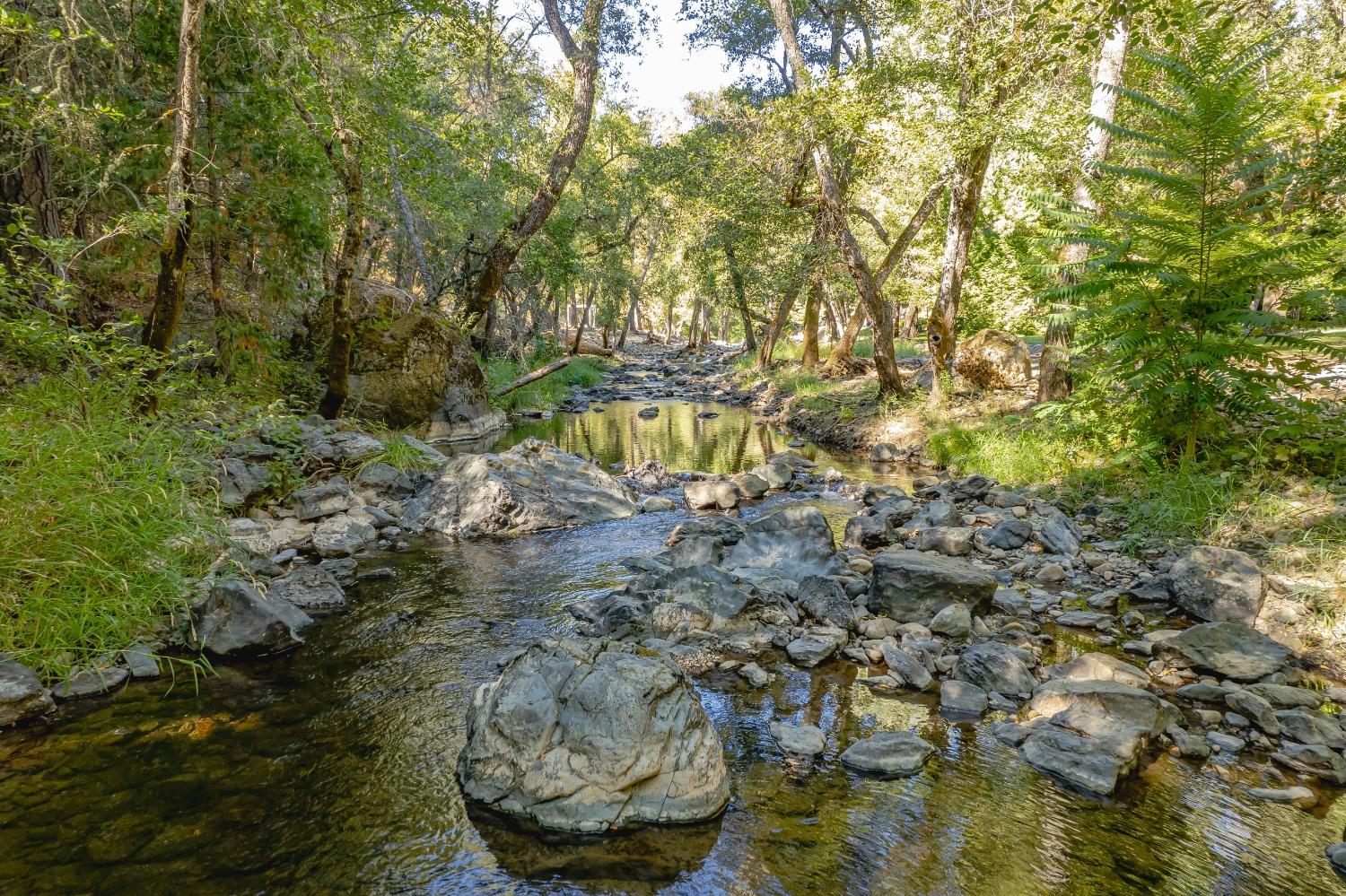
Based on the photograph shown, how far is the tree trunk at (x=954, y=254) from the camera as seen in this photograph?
12.4 meters

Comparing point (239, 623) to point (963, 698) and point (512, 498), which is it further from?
point (963, 698)

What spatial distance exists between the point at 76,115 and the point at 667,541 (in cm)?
797

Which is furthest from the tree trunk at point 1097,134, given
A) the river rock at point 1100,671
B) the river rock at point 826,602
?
the river rock at point 1100,671

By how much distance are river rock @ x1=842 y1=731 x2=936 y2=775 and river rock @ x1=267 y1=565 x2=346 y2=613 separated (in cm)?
486

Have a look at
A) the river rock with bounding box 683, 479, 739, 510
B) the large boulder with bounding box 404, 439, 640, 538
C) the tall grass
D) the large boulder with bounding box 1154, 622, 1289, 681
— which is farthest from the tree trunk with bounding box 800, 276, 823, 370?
the tall grass

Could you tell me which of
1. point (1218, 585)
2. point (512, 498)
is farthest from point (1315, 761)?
point (512, 498)

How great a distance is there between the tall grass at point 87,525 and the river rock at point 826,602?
5.18 metres

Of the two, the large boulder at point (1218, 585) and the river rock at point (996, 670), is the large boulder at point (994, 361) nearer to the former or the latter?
the large boulder at point (1218, 585)

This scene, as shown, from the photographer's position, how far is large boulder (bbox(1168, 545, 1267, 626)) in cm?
552

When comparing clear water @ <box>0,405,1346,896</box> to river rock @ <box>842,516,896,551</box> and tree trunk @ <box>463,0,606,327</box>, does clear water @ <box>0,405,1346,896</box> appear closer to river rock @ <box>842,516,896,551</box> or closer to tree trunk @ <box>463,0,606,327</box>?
river rock @ <box>842,516,896,551</box>

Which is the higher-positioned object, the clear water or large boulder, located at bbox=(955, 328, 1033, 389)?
large boulder, located at bbox=(955, 328, 1033, 389)

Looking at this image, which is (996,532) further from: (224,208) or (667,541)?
(224,208)

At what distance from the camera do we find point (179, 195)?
5.50 metres

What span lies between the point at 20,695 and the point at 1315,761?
7806 millimetres
